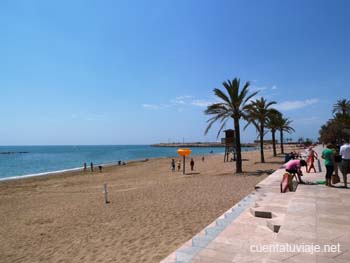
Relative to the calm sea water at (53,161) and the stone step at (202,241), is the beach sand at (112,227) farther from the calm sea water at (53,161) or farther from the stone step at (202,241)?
the calm sea water at (53,161)

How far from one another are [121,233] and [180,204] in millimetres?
3301

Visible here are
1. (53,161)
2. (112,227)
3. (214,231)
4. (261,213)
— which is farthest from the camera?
(53,161)

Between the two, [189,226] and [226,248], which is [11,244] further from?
[226,248]

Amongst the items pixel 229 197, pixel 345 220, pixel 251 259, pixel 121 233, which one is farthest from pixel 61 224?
pixel 345 220

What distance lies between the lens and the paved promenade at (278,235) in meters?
3.92

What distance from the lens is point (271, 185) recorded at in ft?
33.1

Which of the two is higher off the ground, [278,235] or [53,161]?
[278,235]

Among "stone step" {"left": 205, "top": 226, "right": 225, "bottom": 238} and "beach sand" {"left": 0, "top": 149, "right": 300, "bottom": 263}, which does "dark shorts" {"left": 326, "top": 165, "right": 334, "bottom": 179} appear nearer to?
"beach sand" {"left": 0, "top": 149, "right": 300, "bottom": 263}

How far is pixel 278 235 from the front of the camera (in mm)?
4551

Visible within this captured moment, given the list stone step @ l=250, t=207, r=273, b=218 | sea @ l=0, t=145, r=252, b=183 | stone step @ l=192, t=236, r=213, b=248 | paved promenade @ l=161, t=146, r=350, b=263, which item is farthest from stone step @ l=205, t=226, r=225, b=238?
sea @ l=0, t=145, r=252, b=183

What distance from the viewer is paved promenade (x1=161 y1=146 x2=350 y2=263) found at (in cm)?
392

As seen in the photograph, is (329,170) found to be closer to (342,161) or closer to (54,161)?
(342,161)

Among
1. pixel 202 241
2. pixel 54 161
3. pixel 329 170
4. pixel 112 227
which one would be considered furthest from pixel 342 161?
pixel 54 161

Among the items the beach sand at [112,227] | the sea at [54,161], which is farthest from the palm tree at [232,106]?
the sea at [54,161]
